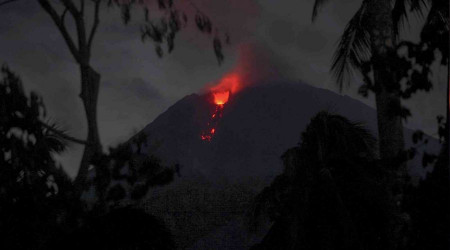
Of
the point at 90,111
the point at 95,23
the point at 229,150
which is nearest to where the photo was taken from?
the point at 90,111

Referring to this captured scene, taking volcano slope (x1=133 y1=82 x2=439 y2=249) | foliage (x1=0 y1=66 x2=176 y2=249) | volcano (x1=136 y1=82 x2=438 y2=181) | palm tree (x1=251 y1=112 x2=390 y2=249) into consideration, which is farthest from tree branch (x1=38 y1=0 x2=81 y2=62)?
volcano (x1=136 y1=82 x2=438 y2=181)

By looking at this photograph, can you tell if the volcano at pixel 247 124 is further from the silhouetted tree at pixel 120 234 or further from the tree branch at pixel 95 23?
the silhouetted tree at pixel 120 234

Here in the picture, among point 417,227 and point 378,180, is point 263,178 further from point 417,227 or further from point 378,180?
point 417,227

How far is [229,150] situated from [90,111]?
141ft

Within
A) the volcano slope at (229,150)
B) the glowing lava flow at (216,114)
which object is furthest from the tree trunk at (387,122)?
the glowing lava flow at (216,114)

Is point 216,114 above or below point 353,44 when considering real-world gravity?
above

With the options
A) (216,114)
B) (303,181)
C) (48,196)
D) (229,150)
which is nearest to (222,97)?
(216,114)

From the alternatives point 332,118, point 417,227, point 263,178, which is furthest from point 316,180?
point 263,178

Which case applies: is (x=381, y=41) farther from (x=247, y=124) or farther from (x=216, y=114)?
(x=216, y=114)

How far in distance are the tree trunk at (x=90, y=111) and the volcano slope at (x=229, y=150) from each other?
15198 millimetres

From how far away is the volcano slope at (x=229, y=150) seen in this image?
27922mm

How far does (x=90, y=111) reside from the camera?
879 centimetres

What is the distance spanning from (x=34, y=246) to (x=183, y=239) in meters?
20.0

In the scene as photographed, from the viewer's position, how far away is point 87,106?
8781 mm
